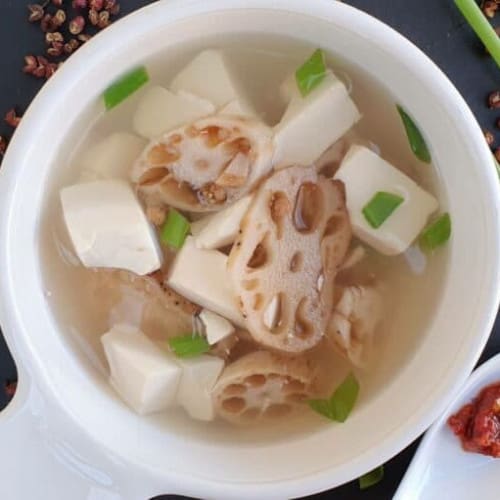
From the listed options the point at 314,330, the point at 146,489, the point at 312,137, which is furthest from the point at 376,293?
the point at 146,489

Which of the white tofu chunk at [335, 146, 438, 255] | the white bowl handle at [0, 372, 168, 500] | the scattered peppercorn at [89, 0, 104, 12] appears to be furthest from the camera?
the scattered peppercorn at [89, 0, 104, 12]

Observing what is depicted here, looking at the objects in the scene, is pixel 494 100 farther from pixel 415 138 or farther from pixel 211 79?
pixel 211 79

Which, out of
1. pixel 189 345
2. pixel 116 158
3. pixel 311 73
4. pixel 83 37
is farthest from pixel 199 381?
pixel 83 37

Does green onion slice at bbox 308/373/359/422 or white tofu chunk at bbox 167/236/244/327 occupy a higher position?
white tofu chunk at bbox 167/236/244/327

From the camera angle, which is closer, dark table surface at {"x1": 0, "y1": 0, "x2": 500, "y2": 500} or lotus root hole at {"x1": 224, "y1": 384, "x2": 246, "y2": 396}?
lotus root hole at {"x1": 224, "y1": 384, "x2": 246, "y2": 396}

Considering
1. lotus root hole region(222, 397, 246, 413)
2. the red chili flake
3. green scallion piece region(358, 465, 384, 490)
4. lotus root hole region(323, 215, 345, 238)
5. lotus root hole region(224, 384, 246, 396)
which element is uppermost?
lotus root hole region(323, 215, 345, 238)

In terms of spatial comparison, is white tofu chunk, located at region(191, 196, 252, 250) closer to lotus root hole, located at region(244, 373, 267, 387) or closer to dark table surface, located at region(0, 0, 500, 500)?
lotus root hole, located at region(244, 373, 267, 387)

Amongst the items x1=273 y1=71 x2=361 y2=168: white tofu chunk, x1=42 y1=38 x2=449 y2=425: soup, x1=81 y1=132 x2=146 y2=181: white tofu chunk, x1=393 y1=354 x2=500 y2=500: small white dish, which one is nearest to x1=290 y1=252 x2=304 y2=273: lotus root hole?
x1=42 y1=38 x2=449 y2=425: soup
